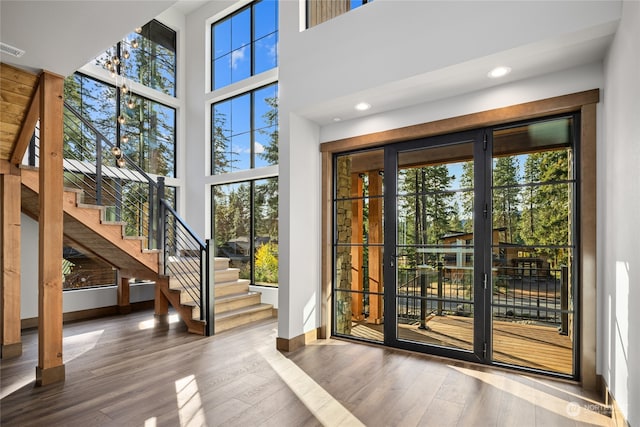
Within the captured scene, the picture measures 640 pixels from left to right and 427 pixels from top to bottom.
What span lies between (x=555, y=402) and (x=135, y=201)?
6.42 meters

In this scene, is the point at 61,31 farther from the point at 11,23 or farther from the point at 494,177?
the point at 494,177

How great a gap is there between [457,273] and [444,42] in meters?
2.19

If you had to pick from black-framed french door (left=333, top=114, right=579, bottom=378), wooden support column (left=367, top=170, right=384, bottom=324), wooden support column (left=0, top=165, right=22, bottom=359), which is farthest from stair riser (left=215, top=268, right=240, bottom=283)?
wooden support column (left=367, top=170, right=384, bottom=324)

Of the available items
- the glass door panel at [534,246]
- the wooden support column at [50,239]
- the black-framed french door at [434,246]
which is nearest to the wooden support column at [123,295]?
the wooden support column at [50,239]

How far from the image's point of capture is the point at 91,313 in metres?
5.68

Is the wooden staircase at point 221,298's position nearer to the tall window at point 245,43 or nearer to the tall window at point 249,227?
the tall window at point 249,227

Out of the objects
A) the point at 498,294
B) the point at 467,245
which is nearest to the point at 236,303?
the point at 467,245

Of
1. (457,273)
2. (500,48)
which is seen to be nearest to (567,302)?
(457,273)

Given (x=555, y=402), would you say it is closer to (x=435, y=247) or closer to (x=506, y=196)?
(x=435, y=247)

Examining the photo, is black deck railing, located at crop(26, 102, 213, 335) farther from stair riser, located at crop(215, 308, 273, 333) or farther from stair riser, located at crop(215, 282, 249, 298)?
stair riser, located at crop(215, 282, 249, 298)

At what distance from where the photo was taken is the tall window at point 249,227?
6.13 meters

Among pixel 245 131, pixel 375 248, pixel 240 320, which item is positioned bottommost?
pixel 240 320

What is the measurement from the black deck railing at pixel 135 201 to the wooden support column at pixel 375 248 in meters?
2.09

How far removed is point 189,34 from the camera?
7.28 m
